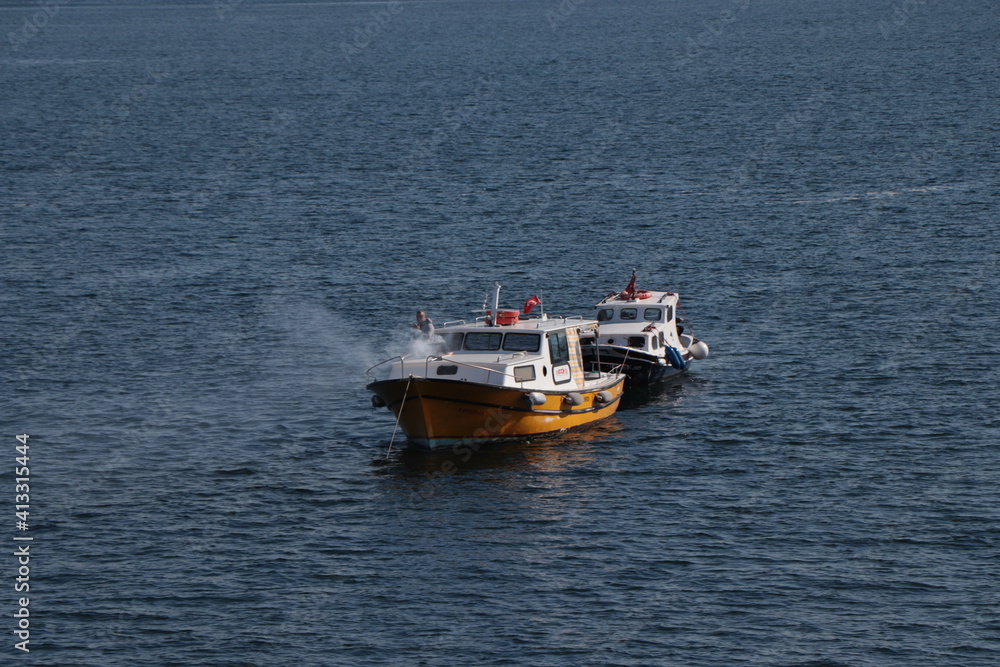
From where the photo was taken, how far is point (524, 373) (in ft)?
187

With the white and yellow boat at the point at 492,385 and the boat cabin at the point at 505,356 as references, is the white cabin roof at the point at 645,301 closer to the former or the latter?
the boat cabin at the point at 505,356

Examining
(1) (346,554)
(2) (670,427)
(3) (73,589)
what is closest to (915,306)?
(2) (670,427)

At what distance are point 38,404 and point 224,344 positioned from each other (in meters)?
12.9

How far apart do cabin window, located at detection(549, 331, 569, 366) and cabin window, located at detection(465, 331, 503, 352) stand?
88.7 inches

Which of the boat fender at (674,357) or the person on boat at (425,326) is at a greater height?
the person on boat at (425,326)

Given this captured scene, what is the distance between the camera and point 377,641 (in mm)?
40781

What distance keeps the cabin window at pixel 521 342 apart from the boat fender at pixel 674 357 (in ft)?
A: 37.7

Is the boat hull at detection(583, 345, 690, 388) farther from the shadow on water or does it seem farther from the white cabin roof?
the shadow on water

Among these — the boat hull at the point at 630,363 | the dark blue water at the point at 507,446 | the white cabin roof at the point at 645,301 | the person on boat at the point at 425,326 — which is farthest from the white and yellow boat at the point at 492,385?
the white cabin roof at the point at 645,301

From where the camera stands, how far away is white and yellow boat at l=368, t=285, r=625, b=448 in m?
55.3

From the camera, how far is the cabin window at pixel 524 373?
56594mm

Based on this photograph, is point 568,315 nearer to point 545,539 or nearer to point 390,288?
point 390,288

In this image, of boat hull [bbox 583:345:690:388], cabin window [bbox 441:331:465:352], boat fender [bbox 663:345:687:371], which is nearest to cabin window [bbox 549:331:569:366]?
cabin window [bbox 441:331:465:352]

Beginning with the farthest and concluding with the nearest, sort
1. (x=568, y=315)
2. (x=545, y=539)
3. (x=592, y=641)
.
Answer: (x=568, y=315)
(x=545, y=539)
(x=592, y=641)
